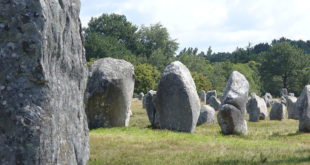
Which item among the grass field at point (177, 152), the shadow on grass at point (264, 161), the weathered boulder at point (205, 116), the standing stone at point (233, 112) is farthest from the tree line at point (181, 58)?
the shadow on grass at point (264, 161)

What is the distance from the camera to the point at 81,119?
6938 millimetres

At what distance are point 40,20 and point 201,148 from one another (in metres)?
8.53

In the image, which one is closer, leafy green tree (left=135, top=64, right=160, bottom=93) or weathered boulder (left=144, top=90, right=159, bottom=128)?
weathered boulder (left=144, top=90, right=159, bottom=128)

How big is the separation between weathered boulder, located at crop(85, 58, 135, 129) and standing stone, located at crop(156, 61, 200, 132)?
1.41 metres

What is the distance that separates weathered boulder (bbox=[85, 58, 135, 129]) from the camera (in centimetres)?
1903

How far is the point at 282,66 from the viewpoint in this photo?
84.0 metres

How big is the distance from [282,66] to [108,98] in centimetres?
6885

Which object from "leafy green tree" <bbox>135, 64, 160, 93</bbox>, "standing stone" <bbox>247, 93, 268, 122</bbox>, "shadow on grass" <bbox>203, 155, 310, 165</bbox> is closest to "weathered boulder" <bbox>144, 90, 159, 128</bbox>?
"standing stone" <bbox>247, 93, 268, 122</bbox>

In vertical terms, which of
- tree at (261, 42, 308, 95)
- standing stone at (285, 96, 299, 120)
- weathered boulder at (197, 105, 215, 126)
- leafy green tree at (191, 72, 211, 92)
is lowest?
weathered boulder at (197, 105, 215, 126)

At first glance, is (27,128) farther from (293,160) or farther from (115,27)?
(115,27)

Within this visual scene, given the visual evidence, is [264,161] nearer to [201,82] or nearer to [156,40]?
[201,82]

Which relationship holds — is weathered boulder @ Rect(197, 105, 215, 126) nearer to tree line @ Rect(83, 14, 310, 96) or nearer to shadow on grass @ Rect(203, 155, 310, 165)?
shadow on grass @ Rect(203, 155, 310, 165)

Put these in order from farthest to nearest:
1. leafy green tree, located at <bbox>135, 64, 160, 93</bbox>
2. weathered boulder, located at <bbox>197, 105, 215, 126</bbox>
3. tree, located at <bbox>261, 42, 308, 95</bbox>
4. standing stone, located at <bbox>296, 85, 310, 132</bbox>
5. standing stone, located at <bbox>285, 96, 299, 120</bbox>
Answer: tree, located at <bbox>261, 42, 308, 95</bbox>
leafy green tree, located at <bbox>135, 64, 160, 93</bbox>
standing stone, located at <bbox>285, 96, 299, 120</bbox>
weathered boulder, located at <bbox>197, 105, 215, 126</bbox>
standing stone, located at <bbox>296, 85, 310, 132</bbox>

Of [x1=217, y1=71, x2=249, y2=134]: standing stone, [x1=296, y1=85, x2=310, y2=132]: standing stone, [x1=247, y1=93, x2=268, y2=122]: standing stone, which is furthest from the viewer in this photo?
[x1=247, y1=93, x2=268, y2=122]: standing stone
